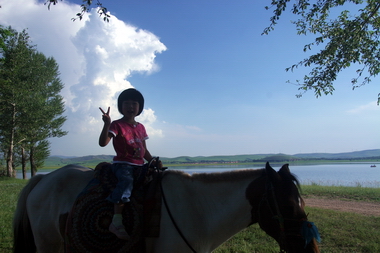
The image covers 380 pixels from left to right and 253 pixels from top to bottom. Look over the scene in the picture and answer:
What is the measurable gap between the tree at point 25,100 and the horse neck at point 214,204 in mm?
23577

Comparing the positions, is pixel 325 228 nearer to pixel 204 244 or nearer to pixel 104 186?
pixel 204 244

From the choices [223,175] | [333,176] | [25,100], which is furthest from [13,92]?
[333,176]

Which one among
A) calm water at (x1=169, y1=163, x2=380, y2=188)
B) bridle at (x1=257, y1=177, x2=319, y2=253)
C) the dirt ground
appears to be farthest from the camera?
calm water at (x1=169, y1=163, x2=380, y2=188)

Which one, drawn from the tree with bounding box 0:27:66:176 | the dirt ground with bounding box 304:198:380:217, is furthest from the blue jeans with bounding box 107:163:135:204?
the tree with bounding box 0:27:66:176

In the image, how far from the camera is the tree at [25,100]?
21.5 meters

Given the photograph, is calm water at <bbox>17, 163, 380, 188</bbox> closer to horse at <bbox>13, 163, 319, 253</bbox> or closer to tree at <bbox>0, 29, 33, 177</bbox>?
horse at <bbox>13, 163, 319, 253</bbox>

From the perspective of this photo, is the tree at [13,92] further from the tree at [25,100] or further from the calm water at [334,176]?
the calm water at [334,176]

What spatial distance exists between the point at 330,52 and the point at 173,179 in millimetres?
6118

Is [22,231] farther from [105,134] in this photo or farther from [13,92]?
[13,92]

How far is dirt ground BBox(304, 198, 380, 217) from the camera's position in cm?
938

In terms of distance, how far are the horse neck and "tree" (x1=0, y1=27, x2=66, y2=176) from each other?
23.6 metres

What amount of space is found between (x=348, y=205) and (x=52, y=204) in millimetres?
12136

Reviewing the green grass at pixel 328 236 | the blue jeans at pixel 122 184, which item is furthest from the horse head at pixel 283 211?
the green grass at pixel 328 236

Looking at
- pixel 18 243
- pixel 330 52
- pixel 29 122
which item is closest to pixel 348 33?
pixel 330 52
